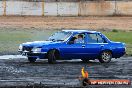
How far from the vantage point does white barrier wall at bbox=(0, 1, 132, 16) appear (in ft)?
219

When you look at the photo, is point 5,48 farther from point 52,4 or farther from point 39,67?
point 52,4

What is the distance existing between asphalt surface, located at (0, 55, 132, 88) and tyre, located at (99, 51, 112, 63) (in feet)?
0.86

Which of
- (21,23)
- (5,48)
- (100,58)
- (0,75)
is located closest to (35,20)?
(21,23)

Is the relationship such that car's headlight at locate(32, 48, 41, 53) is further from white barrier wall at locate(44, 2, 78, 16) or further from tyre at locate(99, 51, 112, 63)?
white barrier wall at locate(44, 2, 78, 16)

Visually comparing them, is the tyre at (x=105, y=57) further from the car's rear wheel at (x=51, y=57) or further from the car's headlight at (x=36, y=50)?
the car's headlight at (x=36, y=50)

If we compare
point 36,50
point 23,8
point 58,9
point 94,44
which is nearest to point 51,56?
point 36,50

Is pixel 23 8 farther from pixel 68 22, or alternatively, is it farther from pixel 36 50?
pixel 36 50

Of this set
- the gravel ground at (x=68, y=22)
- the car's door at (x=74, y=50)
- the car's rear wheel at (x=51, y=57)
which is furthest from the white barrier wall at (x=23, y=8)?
the car's rear wheel at (x=51, y=57)

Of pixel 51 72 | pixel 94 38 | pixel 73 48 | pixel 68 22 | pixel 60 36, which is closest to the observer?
pixel 51 72

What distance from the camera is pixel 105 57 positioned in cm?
2411

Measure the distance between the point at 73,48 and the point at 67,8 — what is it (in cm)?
4532

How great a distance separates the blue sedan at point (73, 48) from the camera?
2264cm

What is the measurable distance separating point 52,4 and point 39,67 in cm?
4740

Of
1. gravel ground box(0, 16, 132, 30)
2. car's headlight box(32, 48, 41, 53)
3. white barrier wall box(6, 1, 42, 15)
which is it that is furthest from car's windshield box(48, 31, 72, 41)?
white barrier wall box(6, 1, 42, 15)
